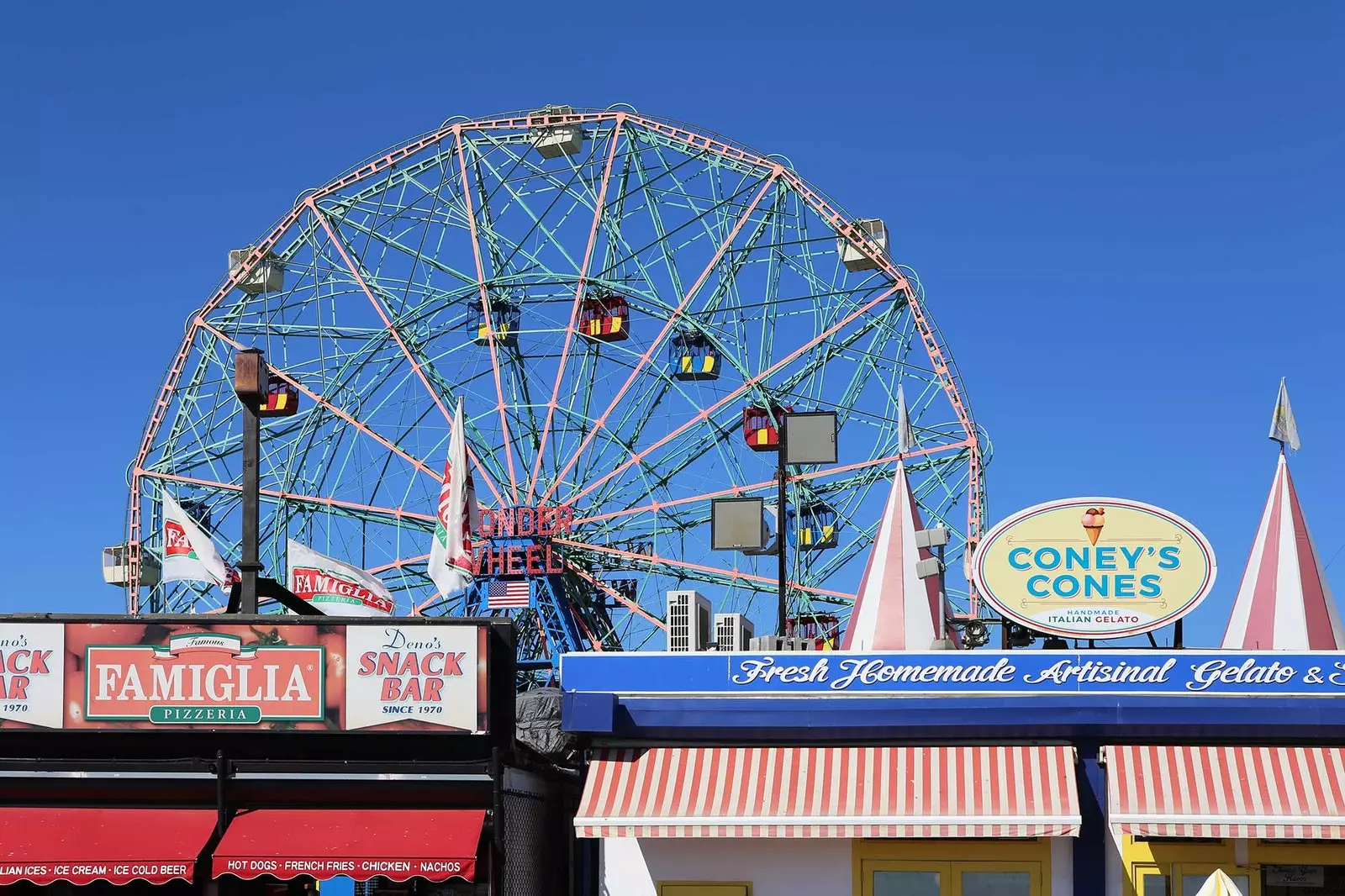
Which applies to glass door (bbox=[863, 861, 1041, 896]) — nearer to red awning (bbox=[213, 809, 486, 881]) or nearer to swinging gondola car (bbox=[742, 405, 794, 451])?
red awning (bbox=[213, 809, 486, 881])

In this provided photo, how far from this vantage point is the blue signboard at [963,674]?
20.9 meters

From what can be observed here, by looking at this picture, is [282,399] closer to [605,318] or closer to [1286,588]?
[605,318]

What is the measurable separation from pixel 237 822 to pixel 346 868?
4.74 ft

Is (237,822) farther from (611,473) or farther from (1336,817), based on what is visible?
(611,473)

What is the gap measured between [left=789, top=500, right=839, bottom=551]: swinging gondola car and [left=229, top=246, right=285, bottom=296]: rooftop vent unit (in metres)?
14.6

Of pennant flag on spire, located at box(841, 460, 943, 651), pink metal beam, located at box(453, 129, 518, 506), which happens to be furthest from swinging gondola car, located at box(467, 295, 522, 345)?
pennant flag on spire, located at box(841, 460, 943, 651)

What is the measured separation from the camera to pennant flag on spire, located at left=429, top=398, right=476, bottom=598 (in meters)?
30.9

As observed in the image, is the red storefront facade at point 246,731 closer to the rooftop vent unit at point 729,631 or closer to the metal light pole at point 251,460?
the metal light pole at point 251,460

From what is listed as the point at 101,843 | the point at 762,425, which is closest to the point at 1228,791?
the point at 101,843

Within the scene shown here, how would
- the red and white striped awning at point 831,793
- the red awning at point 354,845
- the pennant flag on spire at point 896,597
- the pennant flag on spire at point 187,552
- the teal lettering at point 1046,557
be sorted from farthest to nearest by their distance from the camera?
the pennant flag on spire at point 187,552 → the pennant flag on spire at point 896,597 → the teal lettering at point 1046,557 → the red and white striped awning at point 831,793 → the red awning at point 354,845

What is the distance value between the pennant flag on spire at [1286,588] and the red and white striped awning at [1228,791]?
5.71 metres

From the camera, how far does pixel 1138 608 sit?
22.0 m

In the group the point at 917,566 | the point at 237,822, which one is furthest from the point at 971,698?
the point at 237,822

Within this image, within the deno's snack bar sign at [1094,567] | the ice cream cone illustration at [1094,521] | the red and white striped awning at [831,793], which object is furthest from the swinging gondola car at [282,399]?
the ice cream cone illustration at [1094,521]
